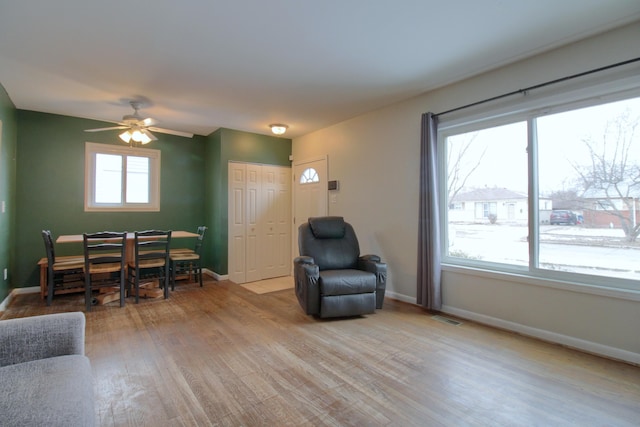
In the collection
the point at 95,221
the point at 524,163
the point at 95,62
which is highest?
the point at 95,62

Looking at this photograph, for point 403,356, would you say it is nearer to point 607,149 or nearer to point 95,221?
point 607,149

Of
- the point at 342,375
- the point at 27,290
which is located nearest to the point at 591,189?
the point at 342,375

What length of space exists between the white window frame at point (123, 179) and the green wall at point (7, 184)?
81cm

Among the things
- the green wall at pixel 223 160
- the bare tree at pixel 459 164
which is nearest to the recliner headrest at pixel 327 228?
the bare tree at pixel 459 164

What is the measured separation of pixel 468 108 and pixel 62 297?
5667 mm

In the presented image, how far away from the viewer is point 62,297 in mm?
4121

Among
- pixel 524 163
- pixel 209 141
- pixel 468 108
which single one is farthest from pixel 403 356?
pixel 209 141

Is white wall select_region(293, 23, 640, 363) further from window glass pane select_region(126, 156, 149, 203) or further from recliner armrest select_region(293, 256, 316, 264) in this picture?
window glass pane select_region(126, 156, 149, 203)

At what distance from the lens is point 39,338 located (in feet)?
4.68

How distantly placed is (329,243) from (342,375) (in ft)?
6.17

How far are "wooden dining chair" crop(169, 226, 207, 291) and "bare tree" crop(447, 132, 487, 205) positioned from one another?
A: 12.3ft

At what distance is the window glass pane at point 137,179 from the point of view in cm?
505

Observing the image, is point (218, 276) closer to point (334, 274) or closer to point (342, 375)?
point (334, 274)

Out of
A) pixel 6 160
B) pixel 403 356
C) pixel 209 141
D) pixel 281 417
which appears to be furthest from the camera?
pixel 209 141
